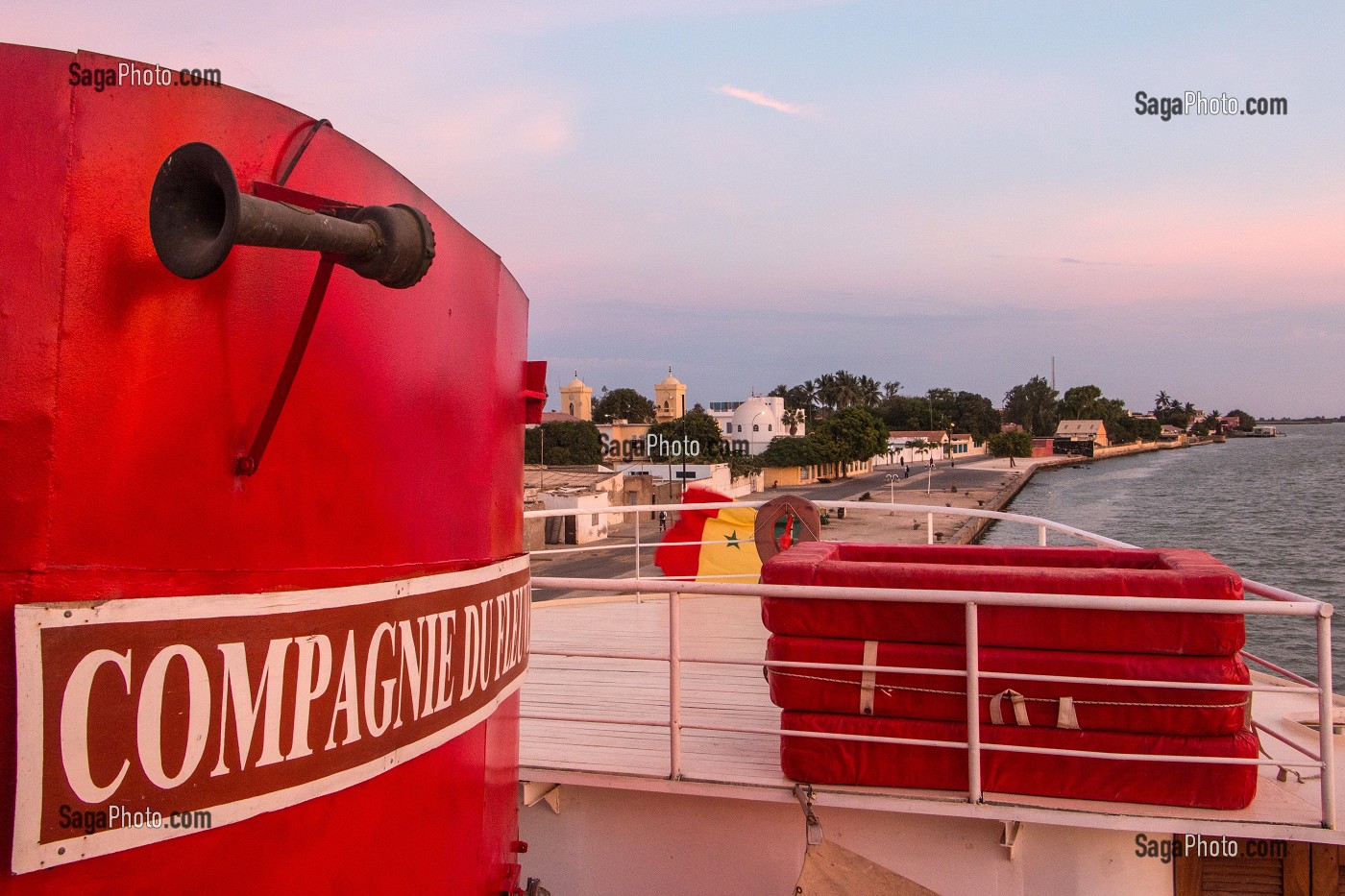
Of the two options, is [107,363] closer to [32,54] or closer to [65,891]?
[32,54]

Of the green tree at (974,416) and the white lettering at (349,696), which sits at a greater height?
the green tree at (974,416)

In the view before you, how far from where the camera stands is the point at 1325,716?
361 cm

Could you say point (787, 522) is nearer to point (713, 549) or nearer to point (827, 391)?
point (713, 549)

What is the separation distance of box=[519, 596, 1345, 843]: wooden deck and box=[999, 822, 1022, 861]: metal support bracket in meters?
0.11

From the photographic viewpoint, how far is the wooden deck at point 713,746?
3.74 meters

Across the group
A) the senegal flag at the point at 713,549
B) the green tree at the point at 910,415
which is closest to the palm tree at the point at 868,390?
the green tree at the point at 910,415

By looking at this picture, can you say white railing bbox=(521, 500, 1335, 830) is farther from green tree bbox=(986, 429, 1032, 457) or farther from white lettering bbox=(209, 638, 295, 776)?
green tree bbox=(986, 429, 1032, 457)

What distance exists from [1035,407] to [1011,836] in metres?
186

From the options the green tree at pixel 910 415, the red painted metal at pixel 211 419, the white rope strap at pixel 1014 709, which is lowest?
the white rope strap at pixel 1014 709

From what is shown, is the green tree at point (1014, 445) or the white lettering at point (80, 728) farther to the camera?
the green tree at point (1014, 445)

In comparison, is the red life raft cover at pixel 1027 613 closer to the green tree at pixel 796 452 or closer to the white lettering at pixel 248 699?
the white lettering at pixel 248 699

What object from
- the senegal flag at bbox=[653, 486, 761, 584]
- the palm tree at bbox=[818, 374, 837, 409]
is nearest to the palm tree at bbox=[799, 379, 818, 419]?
the palm tree at bbox=[818, 374, 837, 409]

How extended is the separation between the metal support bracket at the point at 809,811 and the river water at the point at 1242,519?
983 inches

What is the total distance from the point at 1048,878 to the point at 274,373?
373 centimetres
